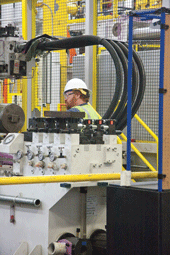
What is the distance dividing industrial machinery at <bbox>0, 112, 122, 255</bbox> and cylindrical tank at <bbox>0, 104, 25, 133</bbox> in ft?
3.25

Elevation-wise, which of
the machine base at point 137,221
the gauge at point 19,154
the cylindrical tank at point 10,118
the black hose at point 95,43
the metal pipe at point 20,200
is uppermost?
the black hose at point 95,43

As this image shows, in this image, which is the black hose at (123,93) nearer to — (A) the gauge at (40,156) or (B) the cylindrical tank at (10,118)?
(A) the gauge at (40,156)

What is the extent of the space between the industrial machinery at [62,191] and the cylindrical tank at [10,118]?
99cm

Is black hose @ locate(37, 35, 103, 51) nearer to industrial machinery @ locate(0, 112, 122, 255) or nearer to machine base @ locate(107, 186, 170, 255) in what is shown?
industrial machinery @ locate(0, 112, 122, 255)

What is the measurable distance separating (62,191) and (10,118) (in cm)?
199

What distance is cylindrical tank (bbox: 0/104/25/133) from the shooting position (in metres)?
5.71

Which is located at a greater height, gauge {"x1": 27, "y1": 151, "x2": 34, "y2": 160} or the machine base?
gauge {"x1": 27, "y1": 151, "x2": 34, "y2": 160}

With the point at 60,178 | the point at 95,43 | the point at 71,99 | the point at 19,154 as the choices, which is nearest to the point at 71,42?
the point at 95,43

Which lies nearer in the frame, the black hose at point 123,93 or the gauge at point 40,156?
the gauge at point 40,156

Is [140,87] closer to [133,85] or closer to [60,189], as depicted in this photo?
[133,85]

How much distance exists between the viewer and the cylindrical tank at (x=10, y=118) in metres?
5.71

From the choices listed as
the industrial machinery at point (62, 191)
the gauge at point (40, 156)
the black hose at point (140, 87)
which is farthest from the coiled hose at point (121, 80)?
the gauge at point (40, 156)

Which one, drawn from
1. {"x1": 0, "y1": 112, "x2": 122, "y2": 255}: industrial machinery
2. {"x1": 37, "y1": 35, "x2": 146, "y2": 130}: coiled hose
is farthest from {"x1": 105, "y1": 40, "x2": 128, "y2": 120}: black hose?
{"x1": 0, "y1": 112, "x2": 122, "y2": 255}: industrial machinery

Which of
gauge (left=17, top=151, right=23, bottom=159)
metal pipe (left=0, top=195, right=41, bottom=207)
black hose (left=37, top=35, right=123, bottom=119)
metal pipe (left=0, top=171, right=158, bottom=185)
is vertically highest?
black hose (left=37, top=35, right=123, bottom=119)
